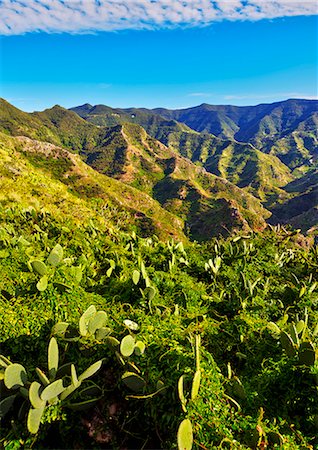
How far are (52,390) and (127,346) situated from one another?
80 centimetres

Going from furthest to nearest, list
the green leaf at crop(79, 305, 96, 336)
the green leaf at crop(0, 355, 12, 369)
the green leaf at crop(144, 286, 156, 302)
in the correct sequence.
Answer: the green leaf at crop(144, 286, 156, 302), the green leaf at crop(79, 305, 96, 336), the green leaf at crop(0, 355, 12, 369)

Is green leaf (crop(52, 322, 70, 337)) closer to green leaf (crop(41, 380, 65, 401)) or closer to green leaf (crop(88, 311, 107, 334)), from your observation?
green leaf (crop(88, 311, 107, 334))

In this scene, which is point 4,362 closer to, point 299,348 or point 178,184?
point 299,348

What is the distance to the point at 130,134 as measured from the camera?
181750mm

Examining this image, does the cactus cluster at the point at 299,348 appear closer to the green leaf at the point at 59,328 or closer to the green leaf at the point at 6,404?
the green leaf at the point at 59,328

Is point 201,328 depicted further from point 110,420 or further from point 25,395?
point 25,395

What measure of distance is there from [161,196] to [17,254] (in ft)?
403

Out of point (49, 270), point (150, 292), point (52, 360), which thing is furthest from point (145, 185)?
point (52, 360)

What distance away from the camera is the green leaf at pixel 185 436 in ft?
8.22

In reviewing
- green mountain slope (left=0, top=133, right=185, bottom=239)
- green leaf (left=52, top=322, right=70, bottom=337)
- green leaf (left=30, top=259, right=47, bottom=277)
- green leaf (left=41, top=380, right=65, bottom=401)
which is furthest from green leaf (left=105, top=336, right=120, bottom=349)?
green mountain slope (left=0, top=133, right=185, bottom=239)

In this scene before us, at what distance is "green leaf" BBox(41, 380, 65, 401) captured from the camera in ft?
9.31

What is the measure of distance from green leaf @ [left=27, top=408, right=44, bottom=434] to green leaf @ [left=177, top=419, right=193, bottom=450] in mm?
1252

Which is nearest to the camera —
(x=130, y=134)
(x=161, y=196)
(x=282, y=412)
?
(x=282, y=412)

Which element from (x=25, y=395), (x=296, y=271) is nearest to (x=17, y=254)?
(x=25, y=395)
